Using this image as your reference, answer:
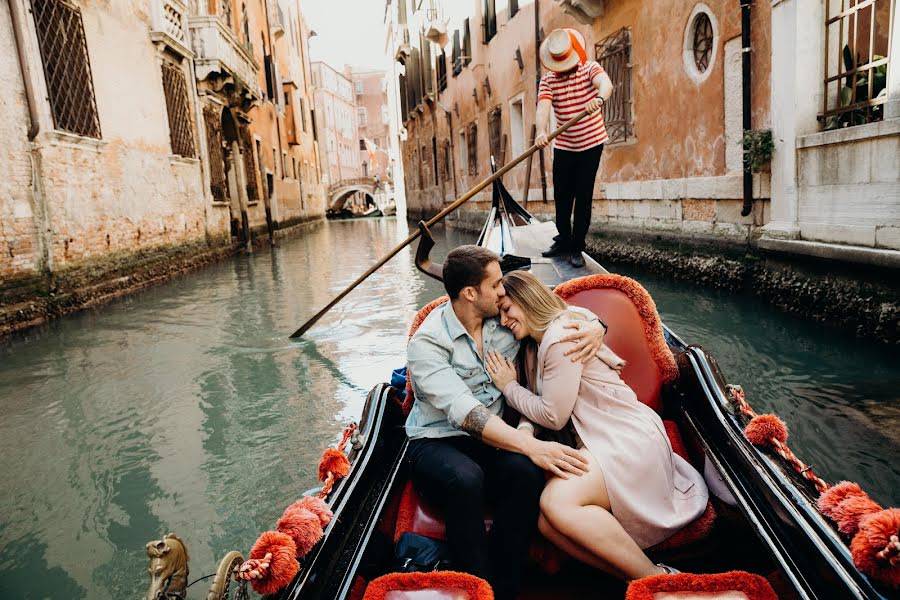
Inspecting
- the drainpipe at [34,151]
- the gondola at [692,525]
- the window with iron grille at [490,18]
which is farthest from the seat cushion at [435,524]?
the window with iron grille at [490,18]

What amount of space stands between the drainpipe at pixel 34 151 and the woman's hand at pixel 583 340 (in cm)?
513

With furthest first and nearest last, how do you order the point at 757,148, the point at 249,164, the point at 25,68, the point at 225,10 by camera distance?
the point at 249,164
the point at 225,10
the point at 25,68
the point at 757,148

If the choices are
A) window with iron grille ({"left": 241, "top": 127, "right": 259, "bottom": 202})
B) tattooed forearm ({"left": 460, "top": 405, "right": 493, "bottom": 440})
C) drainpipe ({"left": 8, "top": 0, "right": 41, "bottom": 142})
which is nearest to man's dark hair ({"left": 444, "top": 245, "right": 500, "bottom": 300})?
tattooed forearm ({"left": 460, "top": 405, "right": 493, "bottom": 440})

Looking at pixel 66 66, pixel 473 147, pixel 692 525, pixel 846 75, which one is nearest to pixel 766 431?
pixel 692 525

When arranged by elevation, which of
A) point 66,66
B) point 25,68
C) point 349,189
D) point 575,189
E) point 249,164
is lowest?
point 575,189

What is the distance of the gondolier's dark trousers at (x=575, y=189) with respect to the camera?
3.51 meters

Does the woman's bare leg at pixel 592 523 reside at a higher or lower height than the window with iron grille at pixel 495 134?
lower

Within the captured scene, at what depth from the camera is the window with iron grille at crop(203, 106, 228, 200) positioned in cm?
996

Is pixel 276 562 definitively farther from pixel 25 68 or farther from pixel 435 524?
pixel 25 68

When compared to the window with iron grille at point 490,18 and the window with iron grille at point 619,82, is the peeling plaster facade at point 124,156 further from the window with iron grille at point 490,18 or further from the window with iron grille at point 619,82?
the window with iron grille at point 619,82

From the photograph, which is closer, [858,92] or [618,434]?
[618,434]

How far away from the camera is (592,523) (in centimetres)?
125

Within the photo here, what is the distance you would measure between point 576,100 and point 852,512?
2886 mm

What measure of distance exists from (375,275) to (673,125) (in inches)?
148
